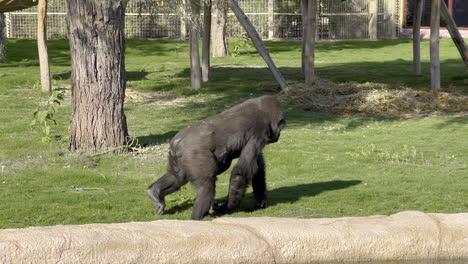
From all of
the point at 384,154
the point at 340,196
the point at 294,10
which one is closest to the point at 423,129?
the point at 384,154

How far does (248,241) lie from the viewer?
7469mm

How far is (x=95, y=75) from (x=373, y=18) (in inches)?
1037

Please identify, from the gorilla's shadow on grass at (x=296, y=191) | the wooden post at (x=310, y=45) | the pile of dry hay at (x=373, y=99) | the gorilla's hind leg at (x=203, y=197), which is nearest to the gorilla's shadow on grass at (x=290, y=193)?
the gorilla's shadow on grass at (x=296, y=191)

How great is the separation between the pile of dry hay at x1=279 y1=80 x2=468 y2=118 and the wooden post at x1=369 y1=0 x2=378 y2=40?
18.9 metres

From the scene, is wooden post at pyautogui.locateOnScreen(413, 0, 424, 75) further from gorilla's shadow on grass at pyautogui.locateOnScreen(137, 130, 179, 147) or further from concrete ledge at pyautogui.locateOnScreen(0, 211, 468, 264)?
concrete ledge at pyautogui.locateOnScreen(0, 211, 468, 264)

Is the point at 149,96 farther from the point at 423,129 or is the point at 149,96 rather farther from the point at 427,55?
the point at 427,55

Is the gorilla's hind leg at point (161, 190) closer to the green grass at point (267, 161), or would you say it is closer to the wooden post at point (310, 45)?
the green grass at point (267, 161)

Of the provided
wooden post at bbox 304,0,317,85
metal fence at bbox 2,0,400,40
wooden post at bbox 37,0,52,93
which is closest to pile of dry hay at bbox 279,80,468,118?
wooden post at bbox 304,0,317,85

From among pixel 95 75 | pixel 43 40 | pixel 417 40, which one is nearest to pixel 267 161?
pixel 95 75

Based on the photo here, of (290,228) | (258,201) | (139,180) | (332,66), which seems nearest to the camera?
(290,228)

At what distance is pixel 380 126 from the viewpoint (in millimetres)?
16391

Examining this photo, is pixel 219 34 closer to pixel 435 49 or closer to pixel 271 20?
pixel 271 20

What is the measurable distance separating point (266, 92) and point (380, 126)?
4.88 m

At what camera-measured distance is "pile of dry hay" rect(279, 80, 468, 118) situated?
17.8m
